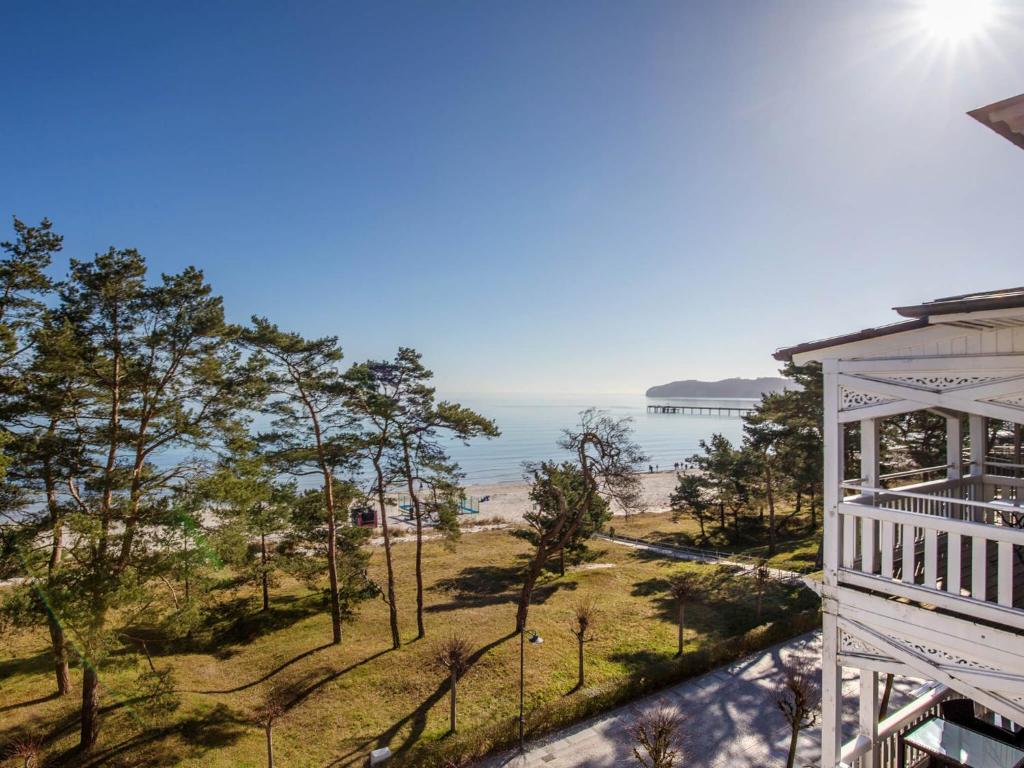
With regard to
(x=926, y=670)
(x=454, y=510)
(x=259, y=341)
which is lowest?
(x=454, y=510)

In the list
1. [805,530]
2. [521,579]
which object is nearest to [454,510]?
[521,579]

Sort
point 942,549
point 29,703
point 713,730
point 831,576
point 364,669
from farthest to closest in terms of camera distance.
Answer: point 364,669
point 29,703
point 713,730
point 942,549
point 831,576

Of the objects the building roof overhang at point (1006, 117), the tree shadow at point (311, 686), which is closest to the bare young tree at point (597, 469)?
the tree shadow at point (311, 686)

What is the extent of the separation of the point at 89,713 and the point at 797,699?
12595 mm

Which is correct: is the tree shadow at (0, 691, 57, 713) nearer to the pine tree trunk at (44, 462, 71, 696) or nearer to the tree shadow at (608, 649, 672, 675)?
the pine tree trunk at (44, 462, 71, 696)

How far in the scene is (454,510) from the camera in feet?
49.0

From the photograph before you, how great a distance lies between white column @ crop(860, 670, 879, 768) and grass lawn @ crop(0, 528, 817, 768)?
6.46 metres

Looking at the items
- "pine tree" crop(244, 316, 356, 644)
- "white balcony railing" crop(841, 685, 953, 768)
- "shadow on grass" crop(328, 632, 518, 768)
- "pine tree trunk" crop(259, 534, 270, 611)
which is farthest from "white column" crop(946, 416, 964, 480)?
"pine tree trunk" crop(259, 534, 270, 611)

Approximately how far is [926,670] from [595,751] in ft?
22.9

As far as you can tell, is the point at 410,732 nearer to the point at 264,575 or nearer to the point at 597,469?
the point at 597,469

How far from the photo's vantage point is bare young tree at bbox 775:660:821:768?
8117mm

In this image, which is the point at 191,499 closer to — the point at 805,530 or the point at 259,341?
the point at 259,341

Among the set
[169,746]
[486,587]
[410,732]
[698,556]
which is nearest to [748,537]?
[698,556]

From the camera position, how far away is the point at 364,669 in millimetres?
13391
